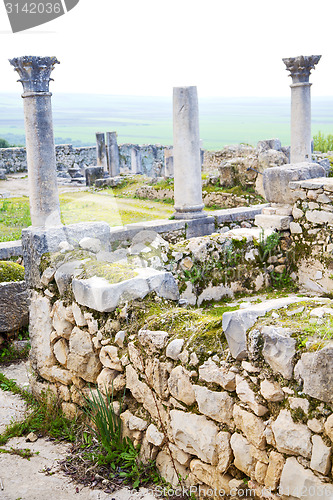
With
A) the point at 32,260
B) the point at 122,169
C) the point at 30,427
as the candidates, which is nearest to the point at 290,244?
the point at 32,260

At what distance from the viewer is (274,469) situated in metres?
2.55

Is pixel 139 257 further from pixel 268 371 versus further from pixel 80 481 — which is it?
pixel 268 371

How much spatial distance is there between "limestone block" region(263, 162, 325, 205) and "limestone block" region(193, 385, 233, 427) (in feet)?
14.9

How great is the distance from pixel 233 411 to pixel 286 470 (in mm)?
397

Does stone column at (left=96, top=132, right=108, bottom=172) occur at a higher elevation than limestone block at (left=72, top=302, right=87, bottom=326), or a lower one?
higher

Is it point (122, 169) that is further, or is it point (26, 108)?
point (122, 169)

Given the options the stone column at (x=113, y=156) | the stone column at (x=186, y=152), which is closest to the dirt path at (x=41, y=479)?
the stone column at (x=186, y=152)

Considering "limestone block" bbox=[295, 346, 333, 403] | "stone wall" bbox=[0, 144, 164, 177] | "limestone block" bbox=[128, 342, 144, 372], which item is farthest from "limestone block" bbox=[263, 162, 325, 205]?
"stone wall" bbox=[0, 144, 164, 177]

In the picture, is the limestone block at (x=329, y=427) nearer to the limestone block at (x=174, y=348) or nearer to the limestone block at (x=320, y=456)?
the limestone block at (x=320, y=456)

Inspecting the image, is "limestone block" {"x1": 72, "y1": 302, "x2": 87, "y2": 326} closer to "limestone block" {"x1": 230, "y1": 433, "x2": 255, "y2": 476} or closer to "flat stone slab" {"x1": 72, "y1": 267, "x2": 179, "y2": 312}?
"flat stone slab" {"x1": 72, "y1": 267, "x2": 179, "y2": 312}

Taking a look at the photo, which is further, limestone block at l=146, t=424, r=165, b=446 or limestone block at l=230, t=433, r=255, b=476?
limestone block at l=146, t=424, r=165, b=446

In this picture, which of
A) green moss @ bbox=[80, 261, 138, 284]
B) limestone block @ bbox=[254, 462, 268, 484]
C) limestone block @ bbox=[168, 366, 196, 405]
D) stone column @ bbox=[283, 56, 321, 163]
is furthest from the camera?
stone column @ bbox=[283, 56, 321, 163]

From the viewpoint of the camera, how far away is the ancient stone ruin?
250 centimetres

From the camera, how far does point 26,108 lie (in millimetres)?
8336
